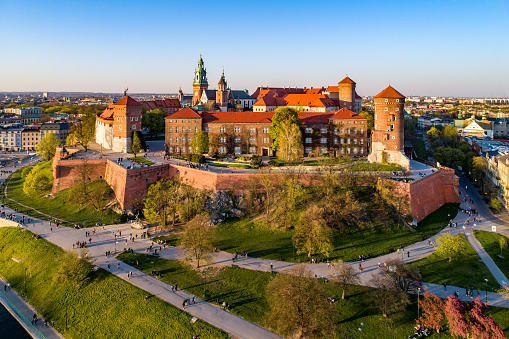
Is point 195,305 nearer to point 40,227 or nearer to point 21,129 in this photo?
point 40,227

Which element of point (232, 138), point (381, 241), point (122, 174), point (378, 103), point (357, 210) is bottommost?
point (381, 241)

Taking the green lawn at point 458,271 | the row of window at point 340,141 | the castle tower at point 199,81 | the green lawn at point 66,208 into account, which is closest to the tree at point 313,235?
the green lawn at point 458,271

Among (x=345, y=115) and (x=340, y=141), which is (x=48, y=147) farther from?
(x=345, y=115)

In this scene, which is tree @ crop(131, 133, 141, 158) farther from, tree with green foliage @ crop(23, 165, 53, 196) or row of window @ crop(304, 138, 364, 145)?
row of window @ crop(304, 138, 364, 145)

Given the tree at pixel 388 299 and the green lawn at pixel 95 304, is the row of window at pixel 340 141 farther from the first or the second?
the green lawn at pixel 95 304

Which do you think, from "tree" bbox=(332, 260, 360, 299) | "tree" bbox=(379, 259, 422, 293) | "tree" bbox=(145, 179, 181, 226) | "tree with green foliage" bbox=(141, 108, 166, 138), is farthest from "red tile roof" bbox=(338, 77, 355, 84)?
"tree" bbox=(332, 260, 360, 299)

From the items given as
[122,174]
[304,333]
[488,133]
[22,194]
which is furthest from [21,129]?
[488,133]

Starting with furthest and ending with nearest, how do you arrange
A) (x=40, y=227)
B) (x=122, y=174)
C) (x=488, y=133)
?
(x=488, y=133) → (x=122, y=174) → (x=40, y=227)
